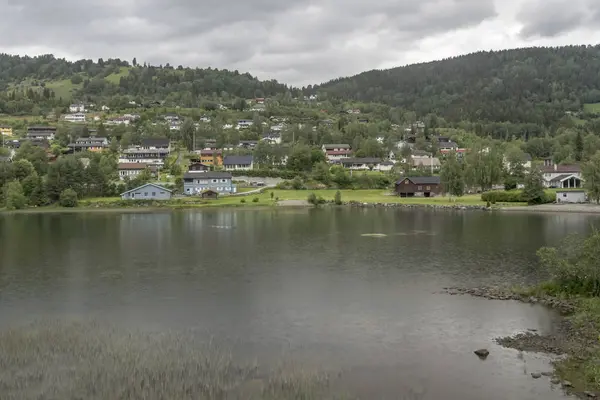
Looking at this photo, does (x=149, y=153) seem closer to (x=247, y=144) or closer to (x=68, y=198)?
(x=247, y=144)

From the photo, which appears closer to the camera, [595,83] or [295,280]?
[295,280]

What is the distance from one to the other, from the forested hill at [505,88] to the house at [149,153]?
261ft

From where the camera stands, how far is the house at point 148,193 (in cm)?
6431

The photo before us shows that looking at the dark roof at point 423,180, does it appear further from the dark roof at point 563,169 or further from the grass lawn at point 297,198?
the dark roof at point 563,169

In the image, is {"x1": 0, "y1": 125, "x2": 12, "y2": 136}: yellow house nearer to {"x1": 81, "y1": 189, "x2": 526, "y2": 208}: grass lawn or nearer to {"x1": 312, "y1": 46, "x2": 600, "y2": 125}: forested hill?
{"x1": 81, "y1": 189, "x2": 526, "y2": 208}: grass lawn

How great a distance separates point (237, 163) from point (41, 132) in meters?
45.1

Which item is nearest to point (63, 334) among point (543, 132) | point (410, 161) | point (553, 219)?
point (553, 219)

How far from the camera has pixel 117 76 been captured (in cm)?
17512

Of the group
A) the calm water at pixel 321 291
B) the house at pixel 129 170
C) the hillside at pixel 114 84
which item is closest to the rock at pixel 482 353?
the calm water at pixel 321 291

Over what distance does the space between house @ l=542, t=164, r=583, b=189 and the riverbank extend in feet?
164

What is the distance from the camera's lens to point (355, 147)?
96000 mm

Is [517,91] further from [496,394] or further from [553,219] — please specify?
[496,394]

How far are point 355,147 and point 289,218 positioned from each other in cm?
4919

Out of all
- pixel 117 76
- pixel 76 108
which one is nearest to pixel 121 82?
pixel 117 76
